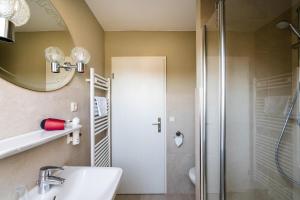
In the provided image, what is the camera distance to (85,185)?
1347mm

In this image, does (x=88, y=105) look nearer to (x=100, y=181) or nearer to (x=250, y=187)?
(x=100, y=181)

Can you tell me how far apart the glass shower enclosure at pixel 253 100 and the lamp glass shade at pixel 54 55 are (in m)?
1.31

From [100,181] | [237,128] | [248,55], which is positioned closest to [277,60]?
[248,55]

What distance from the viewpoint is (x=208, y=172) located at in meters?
1.84

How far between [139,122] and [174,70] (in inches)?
36.9

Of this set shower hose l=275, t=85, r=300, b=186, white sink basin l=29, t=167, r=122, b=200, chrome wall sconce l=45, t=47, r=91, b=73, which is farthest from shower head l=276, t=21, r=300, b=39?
white sink basin l=29, t=167, r=122, b=200

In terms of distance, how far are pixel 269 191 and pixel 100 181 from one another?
146 centimetres

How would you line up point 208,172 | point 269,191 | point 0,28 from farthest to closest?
point 208,172 < point 269,191 < point 0,28

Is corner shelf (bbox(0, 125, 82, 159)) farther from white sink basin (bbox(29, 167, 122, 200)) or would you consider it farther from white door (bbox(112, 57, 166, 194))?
white door (bbox(112, 57, 166, 194))

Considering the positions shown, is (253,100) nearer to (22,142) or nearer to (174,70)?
(174,70)

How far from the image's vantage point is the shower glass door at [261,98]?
1592 millimetres

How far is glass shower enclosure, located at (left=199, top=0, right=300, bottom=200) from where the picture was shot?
1.59 m

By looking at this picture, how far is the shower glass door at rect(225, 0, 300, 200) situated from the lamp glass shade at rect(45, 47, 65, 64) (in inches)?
53.6

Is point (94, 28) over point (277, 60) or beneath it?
over
